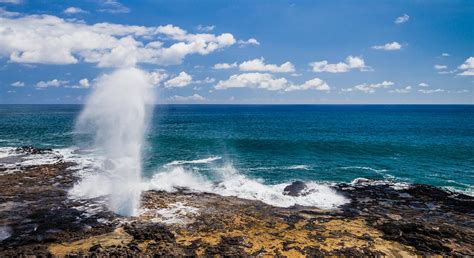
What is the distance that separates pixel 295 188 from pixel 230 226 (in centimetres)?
1352

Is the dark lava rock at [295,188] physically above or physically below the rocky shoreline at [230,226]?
above

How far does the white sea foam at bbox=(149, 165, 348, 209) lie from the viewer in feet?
110

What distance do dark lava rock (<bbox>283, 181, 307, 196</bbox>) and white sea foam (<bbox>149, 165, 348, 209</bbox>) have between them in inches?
26.0

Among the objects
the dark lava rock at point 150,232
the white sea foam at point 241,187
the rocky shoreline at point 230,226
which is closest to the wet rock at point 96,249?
the rocky shoreline at point 230,226

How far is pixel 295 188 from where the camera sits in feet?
122

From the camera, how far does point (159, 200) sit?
32156 millimetres

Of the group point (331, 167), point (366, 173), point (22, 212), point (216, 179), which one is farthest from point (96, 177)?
point (366, 173)

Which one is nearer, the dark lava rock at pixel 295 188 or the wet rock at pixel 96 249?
the wet rock at pixel 96 249

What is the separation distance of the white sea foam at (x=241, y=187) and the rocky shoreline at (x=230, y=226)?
1757mm

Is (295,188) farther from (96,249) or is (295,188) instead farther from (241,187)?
(96,249)

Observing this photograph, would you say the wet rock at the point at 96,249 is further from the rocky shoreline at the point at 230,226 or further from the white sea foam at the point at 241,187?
the white sea foam at the point at 241,187

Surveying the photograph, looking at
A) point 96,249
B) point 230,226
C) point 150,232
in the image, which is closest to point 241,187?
point 230,226

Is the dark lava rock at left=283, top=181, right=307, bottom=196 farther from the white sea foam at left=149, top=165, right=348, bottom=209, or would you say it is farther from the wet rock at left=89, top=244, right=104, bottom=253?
the wet rock at left=89, top=244, right=104, bottom=253

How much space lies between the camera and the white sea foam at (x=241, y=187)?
1316 inches
